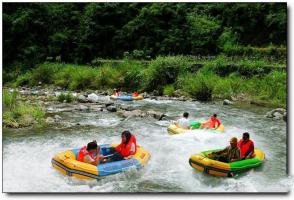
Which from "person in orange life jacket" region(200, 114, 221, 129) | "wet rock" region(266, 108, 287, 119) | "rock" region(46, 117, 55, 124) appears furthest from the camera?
"rock" region(46, 117, 55, 124)

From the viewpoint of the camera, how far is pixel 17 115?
932 centimetres

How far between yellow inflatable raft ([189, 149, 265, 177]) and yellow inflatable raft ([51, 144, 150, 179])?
874mm

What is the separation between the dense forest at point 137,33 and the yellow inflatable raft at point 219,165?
24.1ft

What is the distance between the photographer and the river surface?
5953 millimetres

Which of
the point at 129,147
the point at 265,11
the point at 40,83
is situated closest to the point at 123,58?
the point at 40,83

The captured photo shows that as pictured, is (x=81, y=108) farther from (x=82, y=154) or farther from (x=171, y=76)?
(x=82, y=154)

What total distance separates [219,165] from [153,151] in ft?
5.47

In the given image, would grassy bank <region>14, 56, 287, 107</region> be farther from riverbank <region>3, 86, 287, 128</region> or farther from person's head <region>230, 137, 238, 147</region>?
person's head <region>230, 137, 238, 147</region>

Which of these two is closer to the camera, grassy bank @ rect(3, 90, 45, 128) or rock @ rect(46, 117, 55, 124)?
grassy bank @ rect(3, 90, 45, 128)

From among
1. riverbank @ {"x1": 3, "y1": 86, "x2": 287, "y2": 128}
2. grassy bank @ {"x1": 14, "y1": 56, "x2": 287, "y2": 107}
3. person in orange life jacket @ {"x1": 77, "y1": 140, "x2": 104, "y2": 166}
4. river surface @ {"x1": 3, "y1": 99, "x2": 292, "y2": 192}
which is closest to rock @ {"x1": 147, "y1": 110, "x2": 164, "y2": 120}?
riverbank @ {"x1": 3, "y1": 86, "x2": 287, "y2": 128}

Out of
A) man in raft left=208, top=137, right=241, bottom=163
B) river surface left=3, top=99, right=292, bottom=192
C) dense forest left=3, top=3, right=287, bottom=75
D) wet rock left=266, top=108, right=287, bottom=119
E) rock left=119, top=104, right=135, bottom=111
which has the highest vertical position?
dense forest left=3, top=3, right=287, bottom=75

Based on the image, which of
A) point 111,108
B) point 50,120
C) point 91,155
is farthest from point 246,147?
point 111,108

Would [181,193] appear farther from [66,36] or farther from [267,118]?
[66,36]

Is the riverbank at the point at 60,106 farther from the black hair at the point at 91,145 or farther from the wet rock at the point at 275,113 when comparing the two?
the black hair at the point at 91,145
